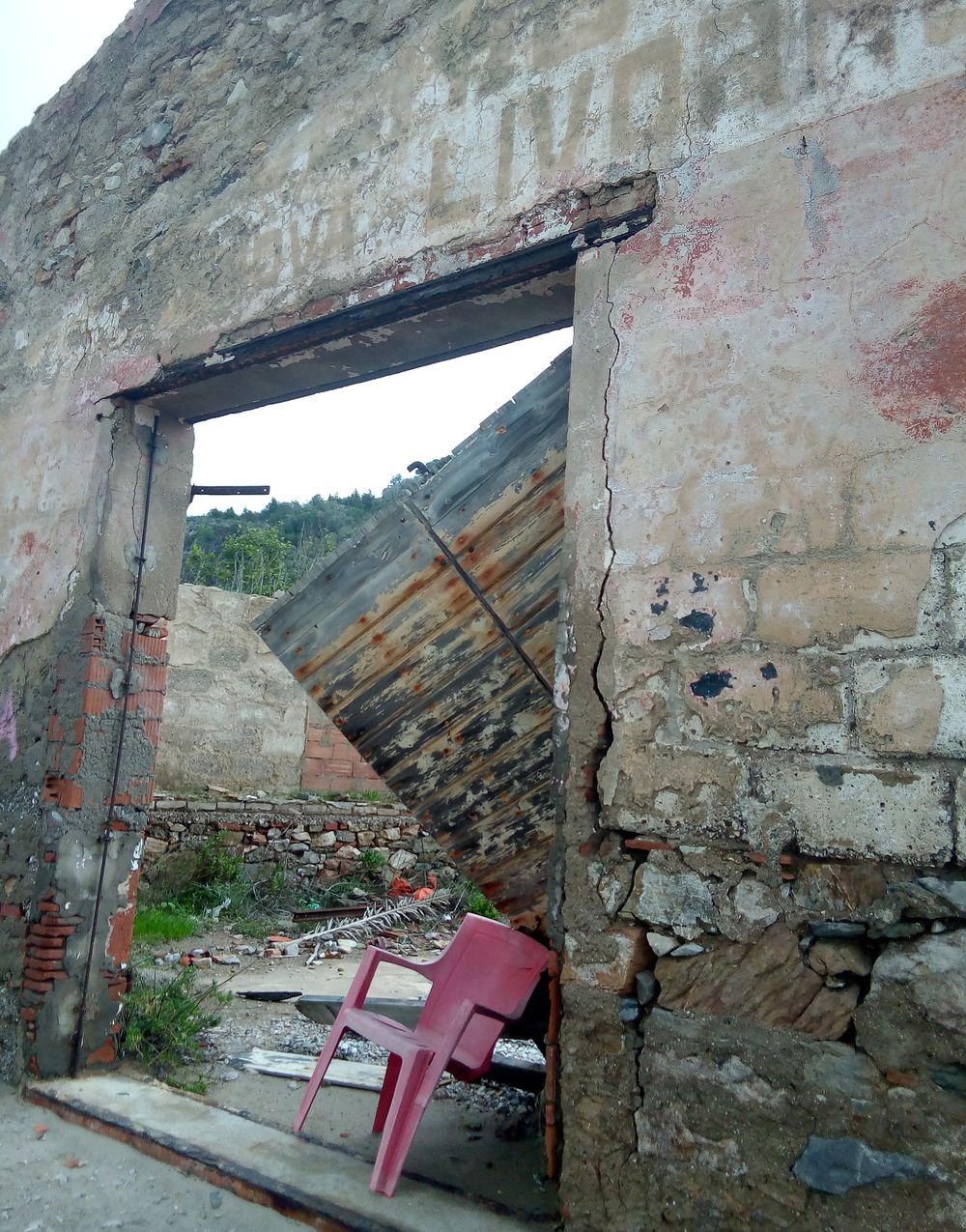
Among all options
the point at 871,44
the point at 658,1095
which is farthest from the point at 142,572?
the point at 871,44

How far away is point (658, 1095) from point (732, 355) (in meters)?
1.77

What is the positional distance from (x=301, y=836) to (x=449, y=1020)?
6.59 metres

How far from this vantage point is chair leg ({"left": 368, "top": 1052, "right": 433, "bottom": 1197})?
2.39 meters

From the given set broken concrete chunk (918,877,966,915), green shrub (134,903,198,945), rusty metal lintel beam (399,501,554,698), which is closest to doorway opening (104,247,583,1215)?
rusty metal lintel beam (399,501,554,698)

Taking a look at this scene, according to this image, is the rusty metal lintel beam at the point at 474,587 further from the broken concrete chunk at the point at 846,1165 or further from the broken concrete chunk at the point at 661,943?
the broken concrete chunk at the point at 846,1165

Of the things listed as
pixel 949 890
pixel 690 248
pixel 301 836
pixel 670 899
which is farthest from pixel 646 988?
pixel 301 836

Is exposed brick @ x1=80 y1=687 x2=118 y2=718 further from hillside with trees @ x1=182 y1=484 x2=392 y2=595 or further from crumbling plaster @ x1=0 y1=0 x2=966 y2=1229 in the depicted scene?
hillside with trees @ x1=182 y1=484 x2=392 y2=595

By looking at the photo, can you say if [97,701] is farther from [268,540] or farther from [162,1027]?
[268,540]

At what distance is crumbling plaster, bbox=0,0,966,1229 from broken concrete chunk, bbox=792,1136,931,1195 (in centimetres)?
1

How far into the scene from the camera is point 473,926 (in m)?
2.70

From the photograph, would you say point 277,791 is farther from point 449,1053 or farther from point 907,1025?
point 907,1025

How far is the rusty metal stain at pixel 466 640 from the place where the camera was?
267 cm

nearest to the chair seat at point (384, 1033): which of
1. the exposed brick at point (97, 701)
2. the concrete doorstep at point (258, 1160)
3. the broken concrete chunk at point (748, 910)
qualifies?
the concrete doorstep at point (258, 1160)

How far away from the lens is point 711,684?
84.4 inches
